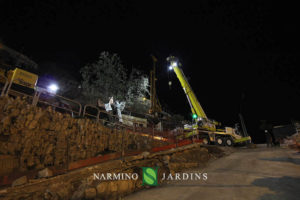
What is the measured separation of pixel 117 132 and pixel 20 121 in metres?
3.93

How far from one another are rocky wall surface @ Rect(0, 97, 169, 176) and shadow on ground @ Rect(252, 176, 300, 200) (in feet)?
20.1

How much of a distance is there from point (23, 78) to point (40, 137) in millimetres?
6605

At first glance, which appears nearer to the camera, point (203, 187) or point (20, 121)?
point (20, 121)

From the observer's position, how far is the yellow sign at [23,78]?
9.23 meters

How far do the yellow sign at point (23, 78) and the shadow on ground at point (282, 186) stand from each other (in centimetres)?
1261

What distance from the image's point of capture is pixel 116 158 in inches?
258

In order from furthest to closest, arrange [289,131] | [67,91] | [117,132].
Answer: [289,131] < [67,91] < [117,132]

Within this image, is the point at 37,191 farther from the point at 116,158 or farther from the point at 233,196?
the point at 233,196

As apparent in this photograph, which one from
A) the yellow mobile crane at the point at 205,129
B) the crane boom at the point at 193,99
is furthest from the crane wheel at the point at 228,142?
the crane boom at the point at 193,99

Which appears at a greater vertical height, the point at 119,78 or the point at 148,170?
the point at 119,78

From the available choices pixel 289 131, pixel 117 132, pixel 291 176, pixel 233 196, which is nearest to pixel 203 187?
pixel 233 196

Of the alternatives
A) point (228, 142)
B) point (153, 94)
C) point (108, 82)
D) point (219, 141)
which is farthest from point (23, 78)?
point (153, 94)

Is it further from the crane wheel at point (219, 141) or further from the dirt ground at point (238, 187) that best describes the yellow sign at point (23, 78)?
the crane wheel at point (219, 141)

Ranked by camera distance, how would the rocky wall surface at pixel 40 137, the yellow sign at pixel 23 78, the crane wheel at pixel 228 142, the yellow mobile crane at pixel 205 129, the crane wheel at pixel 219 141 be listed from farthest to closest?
the crane wheel at pixel 228 142 → the crane wheel at pixel 219 141 → the yellow mobile crane at pixel 205 129 → the yellow sign at pixel 23 78 → the rocky wall surface at pixel 40 137
